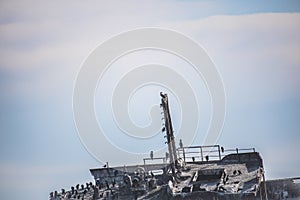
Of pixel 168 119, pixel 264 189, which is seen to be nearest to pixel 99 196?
pixel 168 119

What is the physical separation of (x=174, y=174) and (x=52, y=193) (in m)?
13.6

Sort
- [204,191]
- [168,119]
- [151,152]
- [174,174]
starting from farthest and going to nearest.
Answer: [151,152]
[168,119]
[174,174]
[204,191]

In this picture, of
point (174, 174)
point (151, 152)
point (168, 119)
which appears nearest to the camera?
point (174, 174)

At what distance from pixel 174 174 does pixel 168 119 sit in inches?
202

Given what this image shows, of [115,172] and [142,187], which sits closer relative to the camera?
[142,187]

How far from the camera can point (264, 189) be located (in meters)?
47.0

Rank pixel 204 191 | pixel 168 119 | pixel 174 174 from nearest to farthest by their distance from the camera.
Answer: pixel 204 191 < pixel 174 174 < pixel 168 119

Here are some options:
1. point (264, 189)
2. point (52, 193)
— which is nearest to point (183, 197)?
point (264, 189)

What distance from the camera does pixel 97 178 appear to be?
5756 centimetres

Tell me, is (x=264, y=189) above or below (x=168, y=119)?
below

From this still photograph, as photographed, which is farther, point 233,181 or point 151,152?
point 151,152

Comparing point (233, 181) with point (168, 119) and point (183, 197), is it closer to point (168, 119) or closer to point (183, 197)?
point (183, 197)

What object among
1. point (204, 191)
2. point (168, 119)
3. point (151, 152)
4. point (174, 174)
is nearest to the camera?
point (204, 191)

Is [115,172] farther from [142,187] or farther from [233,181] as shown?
[233,181]
